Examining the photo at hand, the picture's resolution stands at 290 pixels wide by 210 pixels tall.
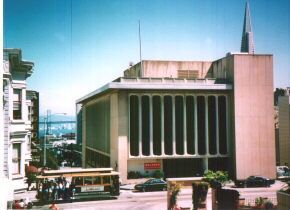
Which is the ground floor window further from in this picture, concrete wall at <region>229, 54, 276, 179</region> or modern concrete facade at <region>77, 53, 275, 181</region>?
concrete wall at <region>229, 54, 276, 179</region>

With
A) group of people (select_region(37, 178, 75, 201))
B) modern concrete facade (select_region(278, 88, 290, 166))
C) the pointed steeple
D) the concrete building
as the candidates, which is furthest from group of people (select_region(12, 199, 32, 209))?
the pointed steeple

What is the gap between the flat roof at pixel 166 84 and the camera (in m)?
45.0

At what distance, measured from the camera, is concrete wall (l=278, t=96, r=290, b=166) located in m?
55.1

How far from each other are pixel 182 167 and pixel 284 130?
19.4 meters

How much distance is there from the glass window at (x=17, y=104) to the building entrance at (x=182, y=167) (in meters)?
23.9

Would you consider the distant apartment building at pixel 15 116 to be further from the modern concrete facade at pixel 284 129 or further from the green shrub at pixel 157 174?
the modern concrete facade at pixel 284 129

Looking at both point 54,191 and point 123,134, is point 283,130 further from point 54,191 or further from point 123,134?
point 54,191

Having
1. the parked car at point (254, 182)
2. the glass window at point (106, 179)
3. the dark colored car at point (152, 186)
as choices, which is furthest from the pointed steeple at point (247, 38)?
the glass window at point (106, 179)

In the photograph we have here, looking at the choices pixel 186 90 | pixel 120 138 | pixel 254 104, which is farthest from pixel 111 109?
pixel 254 104

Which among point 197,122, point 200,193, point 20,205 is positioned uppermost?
point 197,122

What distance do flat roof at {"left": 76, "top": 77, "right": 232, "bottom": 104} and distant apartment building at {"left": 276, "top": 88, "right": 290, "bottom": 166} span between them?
41.1ft

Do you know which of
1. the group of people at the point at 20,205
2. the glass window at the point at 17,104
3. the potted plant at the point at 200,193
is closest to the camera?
the potted plant at the point at 200,193

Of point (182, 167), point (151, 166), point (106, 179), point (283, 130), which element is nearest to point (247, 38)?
point (283, 130)

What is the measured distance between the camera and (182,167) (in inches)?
1895
